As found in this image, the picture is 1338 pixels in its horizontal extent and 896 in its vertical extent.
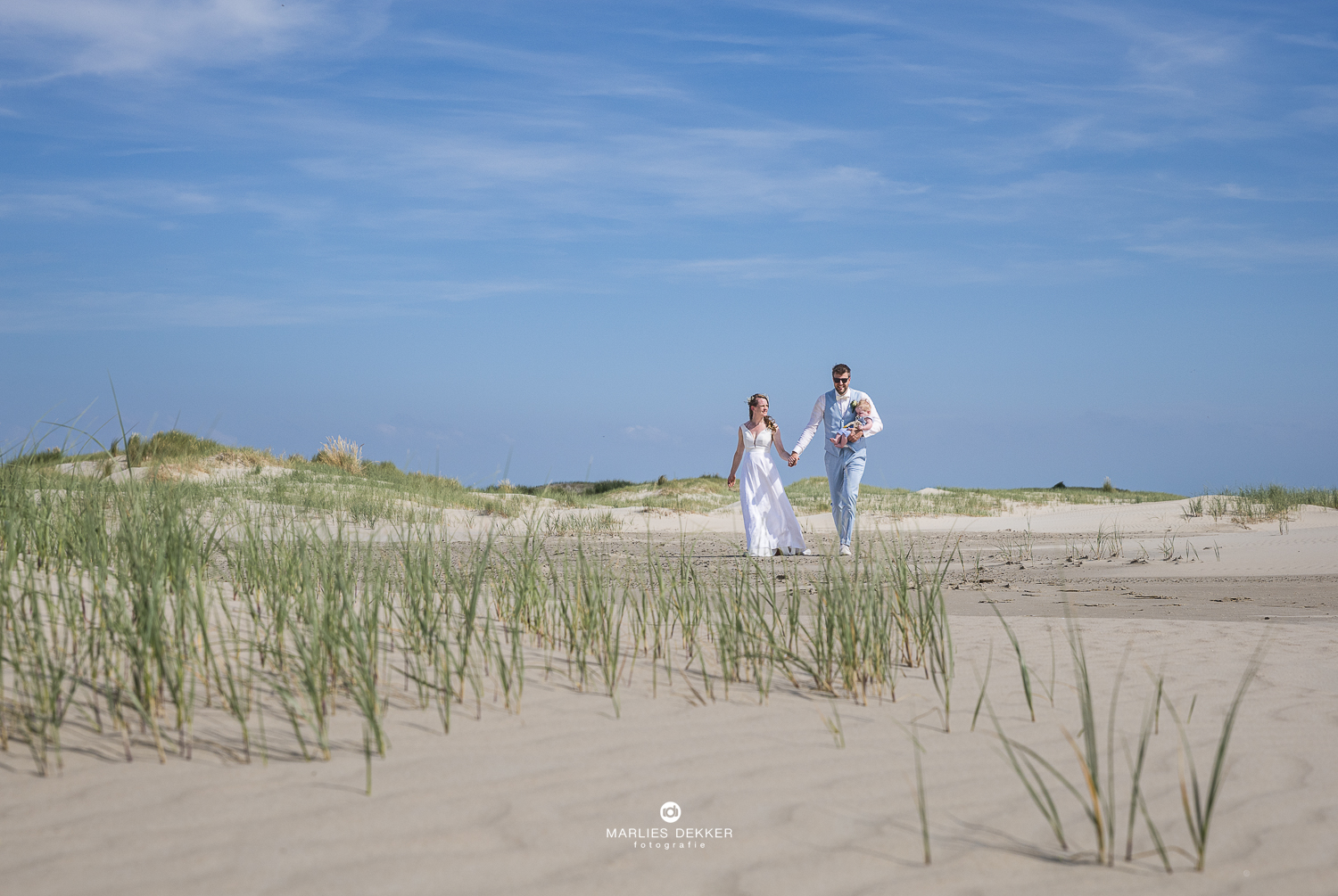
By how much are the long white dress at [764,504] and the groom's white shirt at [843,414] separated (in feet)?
1.36

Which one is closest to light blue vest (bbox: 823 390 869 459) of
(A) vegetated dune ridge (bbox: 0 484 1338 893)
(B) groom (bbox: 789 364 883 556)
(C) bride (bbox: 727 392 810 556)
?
(B) groom (bbox: 789 364 883 556)

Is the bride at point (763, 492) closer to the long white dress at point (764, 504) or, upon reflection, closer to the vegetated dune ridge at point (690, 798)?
the long white dress at point (764, 504)

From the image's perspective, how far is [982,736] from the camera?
3170mm

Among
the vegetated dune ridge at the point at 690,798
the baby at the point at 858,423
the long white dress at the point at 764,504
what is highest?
the baby at the point at 858,423

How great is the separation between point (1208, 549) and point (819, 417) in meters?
4.54

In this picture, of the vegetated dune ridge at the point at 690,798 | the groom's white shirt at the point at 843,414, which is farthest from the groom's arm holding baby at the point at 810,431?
the vegetated dune ridge at the point at 690,798

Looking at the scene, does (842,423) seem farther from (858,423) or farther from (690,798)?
(690,798)

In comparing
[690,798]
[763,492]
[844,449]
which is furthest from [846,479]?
[690,798]

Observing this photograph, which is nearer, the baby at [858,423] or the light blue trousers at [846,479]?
the baby at [858,423]

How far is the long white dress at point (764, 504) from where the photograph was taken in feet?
34.6

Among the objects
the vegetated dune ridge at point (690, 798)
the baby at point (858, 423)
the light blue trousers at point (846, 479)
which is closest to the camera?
the vegetated dune ridge at point (690, 798)

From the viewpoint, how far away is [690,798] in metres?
2.63

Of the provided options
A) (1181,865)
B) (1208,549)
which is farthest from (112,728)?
(1208,549)

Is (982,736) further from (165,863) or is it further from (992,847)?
(165,863)
